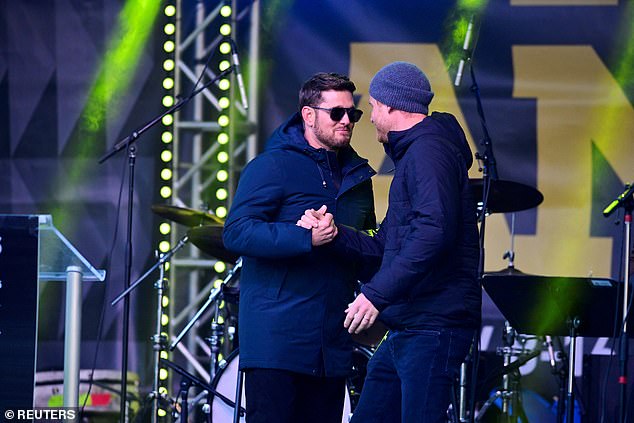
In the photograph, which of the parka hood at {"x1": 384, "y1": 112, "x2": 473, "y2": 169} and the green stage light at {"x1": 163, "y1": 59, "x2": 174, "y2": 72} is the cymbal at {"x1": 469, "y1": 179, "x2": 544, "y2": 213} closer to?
the parka hood at {"x1": 384, "y1": 112, "x2": 473, "y2": 169}

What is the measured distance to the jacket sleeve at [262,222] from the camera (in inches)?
167

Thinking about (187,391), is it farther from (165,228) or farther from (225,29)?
(225,29)

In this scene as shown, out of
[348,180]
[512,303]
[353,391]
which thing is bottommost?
[353,391]

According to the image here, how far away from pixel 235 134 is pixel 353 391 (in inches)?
91.8

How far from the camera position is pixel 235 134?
779 cm

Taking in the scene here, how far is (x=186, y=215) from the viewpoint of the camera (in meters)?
6.84

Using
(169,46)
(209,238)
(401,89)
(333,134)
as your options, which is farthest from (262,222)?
(169,46)

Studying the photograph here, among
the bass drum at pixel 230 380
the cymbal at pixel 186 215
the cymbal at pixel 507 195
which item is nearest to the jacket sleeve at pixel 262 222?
the cymbal at pixel 507 195

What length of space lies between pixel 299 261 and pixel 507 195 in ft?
7.52

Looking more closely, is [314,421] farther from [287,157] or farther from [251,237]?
[287,157]

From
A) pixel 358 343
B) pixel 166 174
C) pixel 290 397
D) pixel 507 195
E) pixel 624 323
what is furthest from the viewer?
pixel 166 174

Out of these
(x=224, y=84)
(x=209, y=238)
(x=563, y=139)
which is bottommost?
(x=209, y=238)

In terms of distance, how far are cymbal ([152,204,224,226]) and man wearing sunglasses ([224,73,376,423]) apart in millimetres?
2203

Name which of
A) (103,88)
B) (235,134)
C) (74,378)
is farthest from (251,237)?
(103,88)
